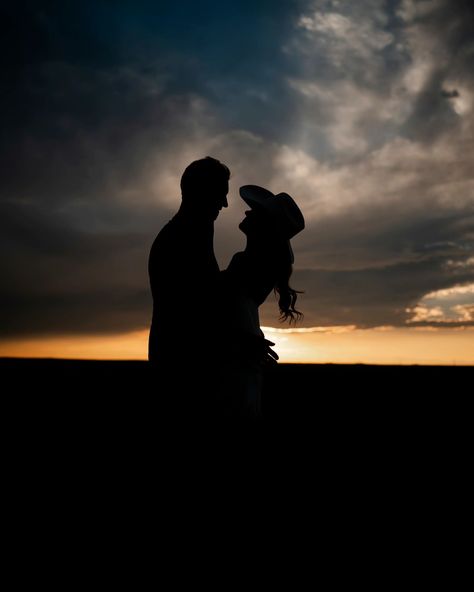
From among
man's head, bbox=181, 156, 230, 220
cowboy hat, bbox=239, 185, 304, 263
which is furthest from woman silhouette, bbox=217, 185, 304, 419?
man's head, bbox=181, 156, 230, 220

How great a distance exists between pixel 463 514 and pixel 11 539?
4572 mm

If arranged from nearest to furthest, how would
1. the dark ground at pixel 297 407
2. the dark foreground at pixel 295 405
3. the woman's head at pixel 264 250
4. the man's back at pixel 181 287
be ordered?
the man's back at pixel 181 287 < the woman's head at pixel 264 250 < the dark ground at pixel 297 407 < the dark foreground at pixel 295 405

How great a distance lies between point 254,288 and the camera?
8.36 ft

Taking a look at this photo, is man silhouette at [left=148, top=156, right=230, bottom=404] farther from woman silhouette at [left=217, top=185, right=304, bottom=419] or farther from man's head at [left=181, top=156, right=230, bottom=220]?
woman silhouette at [left=217, top=185, right=304, bottom=419]

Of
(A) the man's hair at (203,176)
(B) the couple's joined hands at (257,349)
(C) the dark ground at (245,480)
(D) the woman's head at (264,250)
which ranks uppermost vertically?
(A) the man's hair at (203,176)

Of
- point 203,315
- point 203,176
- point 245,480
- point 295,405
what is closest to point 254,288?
point 203,315

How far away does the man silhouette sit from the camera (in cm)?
214

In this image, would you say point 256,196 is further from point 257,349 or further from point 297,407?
point 297,407

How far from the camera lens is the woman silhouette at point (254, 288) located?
89.2 inches

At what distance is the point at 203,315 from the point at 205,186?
0.63m

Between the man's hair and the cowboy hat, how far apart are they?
1.05 ft

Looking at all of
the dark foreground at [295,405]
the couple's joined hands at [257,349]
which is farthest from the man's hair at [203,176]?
the dark foreground at [295,405]

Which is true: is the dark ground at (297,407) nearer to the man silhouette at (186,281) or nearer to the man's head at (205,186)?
the man silhouette at (186,281)

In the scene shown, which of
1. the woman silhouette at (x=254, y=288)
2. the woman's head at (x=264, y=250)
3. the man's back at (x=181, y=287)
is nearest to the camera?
the man's back at (x=181, y=287)
